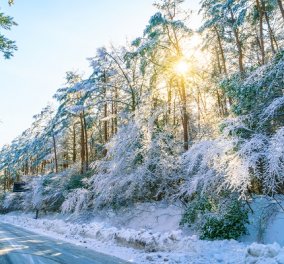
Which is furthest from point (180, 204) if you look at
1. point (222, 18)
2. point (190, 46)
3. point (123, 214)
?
point (222, 18)

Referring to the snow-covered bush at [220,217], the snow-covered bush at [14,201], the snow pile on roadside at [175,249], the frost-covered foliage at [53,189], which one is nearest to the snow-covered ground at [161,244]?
→ the snow pile on roadside at [175,249]

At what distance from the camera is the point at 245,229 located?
10.8m

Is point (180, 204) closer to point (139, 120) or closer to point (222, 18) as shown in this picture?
point (139, 120)

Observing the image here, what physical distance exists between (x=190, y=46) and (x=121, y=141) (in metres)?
8.59

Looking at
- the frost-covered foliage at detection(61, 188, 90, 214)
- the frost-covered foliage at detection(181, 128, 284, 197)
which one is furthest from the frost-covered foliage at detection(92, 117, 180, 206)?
the frost-covered foliage at detection(181, 128, 284, 197)

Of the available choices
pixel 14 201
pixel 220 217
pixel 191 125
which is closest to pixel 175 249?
pixel 220 217

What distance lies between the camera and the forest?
11.0 m

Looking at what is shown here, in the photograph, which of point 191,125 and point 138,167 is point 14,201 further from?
point 138,167

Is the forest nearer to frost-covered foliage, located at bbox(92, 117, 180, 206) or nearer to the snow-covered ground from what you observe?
frost-covered foliage, located at bbox(92, 117, 180, 206)

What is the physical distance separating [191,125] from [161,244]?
17564 mm

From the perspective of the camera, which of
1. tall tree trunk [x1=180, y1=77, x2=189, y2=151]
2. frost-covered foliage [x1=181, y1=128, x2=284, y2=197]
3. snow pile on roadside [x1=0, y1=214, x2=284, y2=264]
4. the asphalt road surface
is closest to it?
snow pile on roadside [x1=0, y1=214, x2=284, y2=264]

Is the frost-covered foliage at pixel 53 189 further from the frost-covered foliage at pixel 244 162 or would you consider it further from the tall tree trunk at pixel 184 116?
the frost-covered foliage at pixel 244 162

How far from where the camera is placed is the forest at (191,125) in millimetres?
10977

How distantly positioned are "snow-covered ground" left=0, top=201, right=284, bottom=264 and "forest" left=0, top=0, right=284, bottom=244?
0.82m
